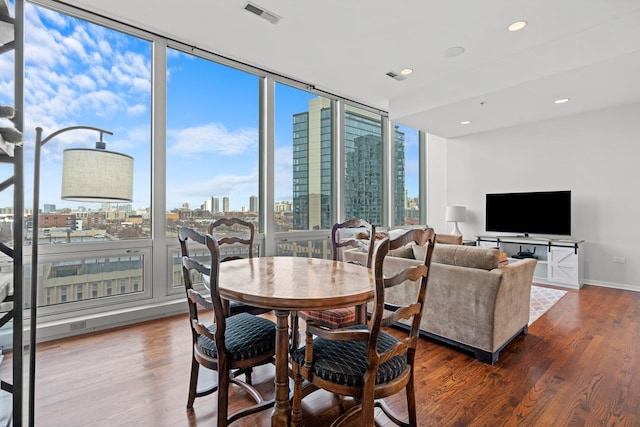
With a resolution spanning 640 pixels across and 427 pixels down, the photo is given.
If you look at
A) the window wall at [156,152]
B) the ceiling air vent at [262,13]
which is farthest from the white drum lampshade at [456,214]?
the ceiling air vent at [262,13]

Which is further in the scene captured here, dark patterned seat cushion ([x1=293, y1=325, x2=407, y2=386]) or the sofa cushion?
the sofa cushion

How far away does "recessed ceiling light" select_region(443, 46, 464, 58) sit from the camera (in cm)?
360

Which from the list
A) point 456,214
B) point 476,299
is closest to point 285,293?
point 476,299

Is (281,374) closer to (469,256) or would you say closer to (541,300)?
(469,256)

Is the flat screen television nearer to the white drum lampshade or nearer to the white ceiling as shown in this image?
the white drum lampshade

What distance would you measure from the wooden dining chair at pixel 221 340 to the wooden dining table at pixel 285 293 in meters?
0.11

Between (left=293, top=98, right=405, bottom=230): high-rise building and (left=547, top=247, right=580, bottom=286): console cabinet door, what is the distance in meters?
2.62

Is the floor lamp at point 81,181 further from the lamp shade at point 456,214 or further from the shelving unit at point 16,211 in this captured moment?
the lamp shade at point 456,214

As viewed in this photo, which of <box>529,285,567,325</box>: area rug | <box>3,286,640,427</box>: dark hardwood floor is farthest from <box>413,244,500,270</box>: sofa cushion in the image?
<box>529,285,567,325</box>: area rug

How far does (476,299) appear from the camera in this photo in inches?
95.3

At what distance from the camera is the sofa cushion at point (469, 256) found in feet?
7.97

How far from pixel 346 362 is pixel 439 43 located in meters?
3.45

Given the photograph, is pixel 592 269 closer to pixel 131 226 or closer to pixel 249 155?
pixel 249 155

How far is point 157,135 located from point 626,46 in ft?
15.5
